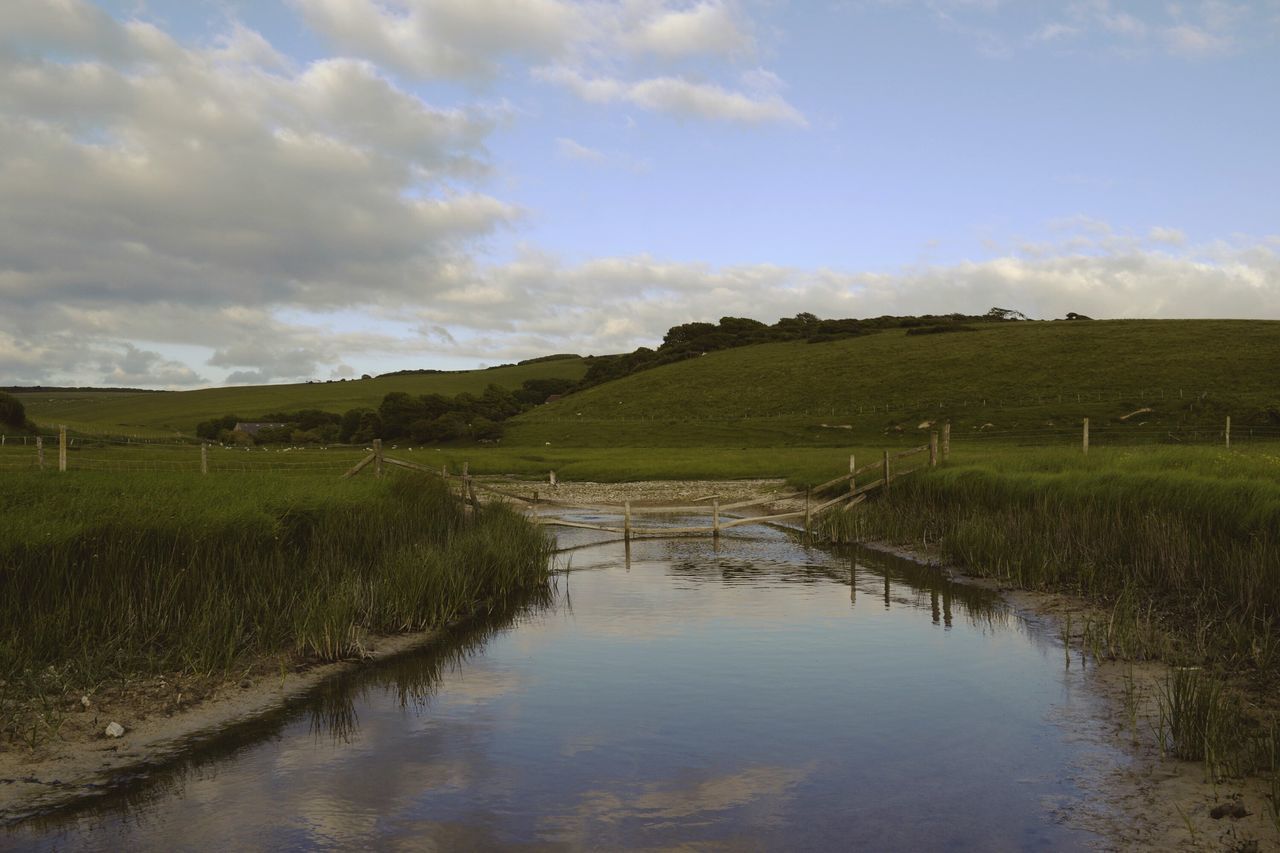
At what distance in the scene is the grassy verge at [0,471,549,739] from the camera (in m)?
10.9

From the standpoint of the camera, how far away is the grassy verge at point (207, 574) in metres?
10.9

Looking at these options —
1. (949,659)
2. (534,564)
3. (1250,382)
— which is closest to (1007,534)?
(949,659)

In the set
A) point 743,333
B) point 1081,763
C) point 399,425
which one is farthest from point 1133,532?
point 743,333

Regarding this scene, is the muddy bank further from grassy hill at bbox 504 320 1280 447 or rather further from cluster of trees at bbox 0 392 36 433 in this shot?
grassy hill at bbox 504 320 1280 447

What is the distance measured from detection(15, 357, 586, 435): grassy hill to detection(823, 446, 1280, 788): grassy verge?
102 m

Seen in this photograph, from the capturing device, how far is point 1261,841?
6.77 meters

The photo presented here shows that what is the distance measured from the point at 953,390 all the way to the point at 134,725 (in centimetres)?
7562

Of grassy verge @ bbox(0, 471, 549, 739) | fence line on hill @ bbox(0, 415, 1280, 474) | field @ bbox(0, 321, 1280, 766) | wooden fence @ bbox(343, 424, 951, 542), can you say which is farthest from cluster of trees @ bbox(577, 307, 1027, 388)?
grassy verge @ bbox(0, 471, 549, 739)

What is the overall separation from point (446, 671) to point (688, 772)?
5.00 metres

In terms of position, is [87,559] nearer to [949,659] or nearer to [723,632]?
[723,632]

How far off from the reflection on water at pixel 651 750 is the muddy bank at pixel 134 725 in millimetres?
330

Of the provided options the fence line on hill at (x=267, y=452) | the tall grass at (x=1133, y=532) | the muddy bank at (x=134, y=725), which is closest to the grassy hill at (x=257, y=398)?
the fence line on hill at (x=267, y=452)

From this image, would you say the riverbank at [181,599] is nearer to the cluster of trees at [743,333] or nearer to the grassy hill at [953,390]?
the grassy hill at [953,390]

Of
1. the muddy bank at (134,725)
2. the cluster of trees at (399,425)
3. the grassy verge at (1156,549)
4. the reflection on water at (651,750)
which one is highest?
the cluster of trees at (399,425)
